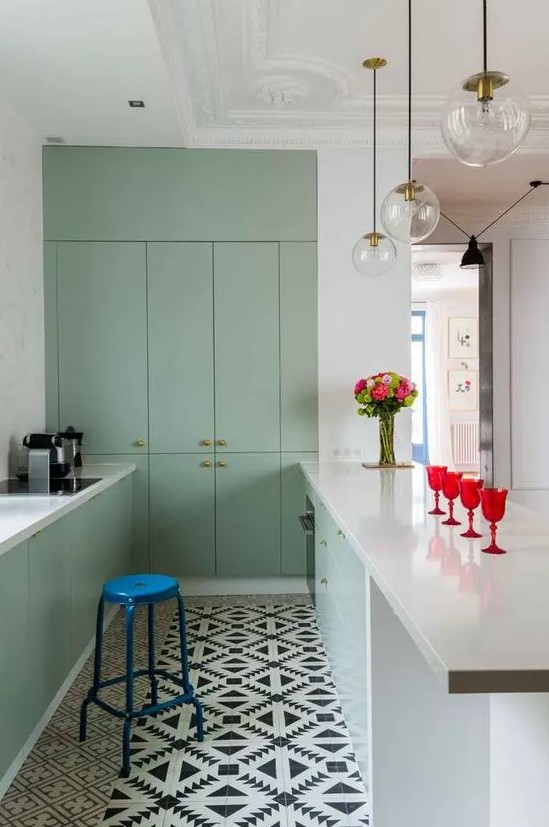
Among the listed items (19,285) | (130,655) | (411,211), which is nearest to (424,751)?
(130,655)

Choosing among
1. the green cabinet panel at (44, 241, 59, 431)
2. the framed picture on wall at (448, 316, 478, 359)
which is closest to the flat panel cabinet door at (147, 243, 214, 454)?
the green cabinet panel at (44, 241, 59, 431)

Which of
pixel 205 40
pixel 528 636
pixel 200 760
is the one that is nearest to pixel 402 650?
pixel 528 636

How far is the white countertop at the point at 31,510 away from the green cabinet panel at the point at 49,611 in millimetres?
57

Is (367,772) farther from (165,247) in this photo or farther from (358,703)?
(165,247)

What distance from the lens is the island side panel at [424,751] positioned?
1892mm

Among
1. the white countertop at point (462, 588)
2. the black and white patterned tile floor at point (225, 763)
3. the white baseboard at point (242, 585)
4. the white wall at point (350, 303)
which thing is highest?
Answer: the white wall at point (350, 303)

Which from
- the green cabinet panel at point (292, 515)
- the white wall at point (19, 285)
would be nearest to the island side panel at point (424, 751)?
the white wall at point (19, 285)

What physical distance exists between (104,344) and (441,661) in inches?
141

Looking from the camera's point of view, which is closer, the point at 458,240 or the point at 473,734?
the point at 473,734

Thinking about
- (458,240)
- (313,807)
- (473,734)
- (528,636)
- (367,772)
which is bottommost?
(313,807)

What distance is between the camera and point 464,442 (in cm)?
1102

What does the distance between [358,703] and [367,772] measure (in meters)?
0.23

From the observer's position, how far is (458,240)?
652 cm

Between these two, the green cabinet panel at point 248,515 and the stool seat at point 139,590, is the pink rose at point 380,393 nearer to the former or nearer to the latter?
the green cabinet panel at point 248,515
